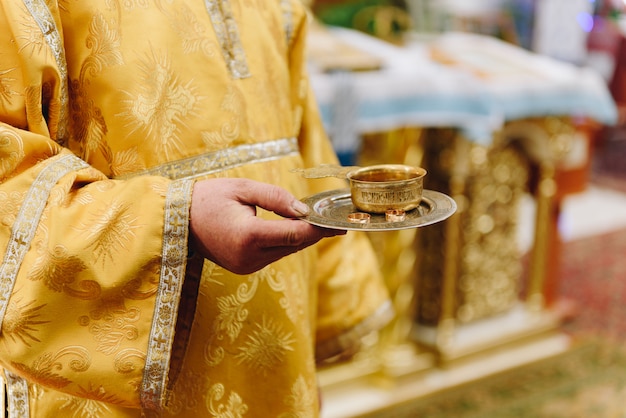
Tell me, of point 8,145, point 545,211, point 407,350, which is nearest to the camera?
point 8,145

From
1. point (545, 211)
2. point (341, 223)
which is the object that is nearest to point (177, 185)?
point (341, 223)

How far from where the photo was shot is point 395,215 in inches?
31.2

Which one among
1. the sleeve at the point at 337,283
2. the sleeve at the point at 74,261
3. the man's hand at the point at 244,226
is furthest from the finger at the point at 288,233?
the sleeve at the point at 337,283

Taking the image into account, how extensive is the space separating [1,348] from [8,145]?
23 centimetres

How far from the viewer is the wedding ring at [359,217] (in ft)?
2.57

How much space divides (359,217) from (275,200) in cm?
9

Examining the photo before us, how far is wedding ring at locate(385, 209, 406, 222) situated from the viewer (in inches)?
30.8

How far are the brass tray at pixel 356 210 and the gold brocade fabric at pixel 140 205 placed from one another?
0.16 metres

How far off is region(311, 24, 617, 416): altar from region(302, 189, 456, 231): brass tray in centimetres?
138

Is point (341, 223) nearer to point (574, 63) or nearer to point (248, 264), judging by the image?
point (248, 264)

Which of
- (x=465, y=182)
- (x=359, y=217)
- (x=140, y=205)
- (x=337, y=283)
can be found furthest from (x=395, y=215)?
(x=465, y=182)

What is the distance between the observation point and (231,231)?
2.63 ft

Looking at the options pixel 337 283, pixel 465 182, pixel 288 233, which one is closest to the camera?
pixel 288 233

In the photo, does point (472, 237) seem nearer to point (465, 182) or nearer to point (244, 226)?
point (465, 182)
